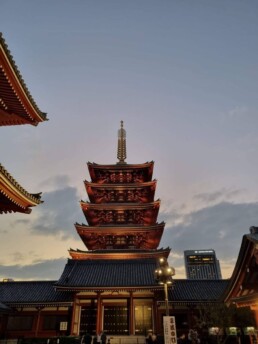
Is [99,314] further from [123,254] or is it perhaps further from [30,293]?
[123,254]

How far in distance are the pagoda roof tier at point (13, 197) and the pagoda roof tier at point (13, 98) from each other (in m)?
3.06

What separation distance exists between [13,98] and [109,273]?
1860 cm

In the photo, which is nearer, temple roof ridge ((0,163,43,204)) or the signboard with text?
temple roof ridge ((0,163,43,204))

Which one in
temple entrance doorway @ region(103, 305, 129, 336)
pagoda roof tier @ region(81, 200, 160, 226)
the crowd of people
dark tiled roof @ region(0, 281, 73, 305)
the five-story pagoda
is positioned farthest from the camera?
pagoda roof tier @ region(81, 200, 160, 226)

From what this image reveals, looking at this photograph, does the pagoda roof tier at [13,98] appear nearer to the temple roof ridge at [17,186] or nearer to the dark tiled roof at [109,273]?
the temple roof ridge at [17,186]

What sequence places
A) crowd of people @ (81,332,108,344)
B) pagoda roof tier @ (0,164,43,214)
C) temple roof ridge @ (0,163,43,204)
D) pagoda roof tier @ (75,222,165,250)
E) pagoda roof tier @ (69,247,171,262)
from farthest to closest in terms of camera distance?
1. pagoda roof tier @ (75,222,165,250)
2. pagoda roof tier @ (69,247,171,262)
3. crowd of people @ (81,332,108,344)
4. pagoda roof tier @ (0,164,43,214)
5. temple roof ridge @ (0,163,43,204)

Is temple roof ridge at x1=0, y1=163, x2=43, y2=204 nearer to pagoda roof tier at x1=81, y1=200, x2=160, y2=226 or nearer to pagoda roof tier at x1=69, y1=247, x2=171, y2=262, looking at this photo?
pagoda roof tier at x1=69, y1=247, x2=171, y2=262

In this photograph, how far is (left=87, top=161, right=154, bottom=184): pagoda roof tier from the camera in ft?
119

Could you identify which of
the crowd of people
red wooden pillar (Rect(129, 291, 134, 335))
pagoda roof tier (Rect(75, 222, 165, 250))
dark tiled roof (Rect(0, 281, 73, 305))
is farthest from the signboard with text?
pagoda roof tier (Rect(75, 222, 165, 250))

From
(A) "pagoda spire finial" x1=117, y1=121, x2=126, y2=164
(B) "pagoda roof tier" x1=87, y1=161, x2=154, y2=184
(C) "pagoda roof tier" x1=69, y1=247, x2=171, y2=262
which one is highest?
A: (A) "pagoda spire finial" x1=117, y1=121, x2=126, y2=164

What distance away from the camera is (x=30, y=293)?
23.9 meters

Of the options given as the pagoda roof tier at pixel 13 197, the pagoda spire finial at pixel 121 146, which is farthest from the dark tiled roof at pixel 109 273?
the pagoda spire finial at pixel 121 146

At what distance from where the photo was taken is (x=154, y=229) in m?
30.8

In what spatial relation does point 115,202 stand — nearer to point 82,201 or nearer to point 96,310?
point 82,201
